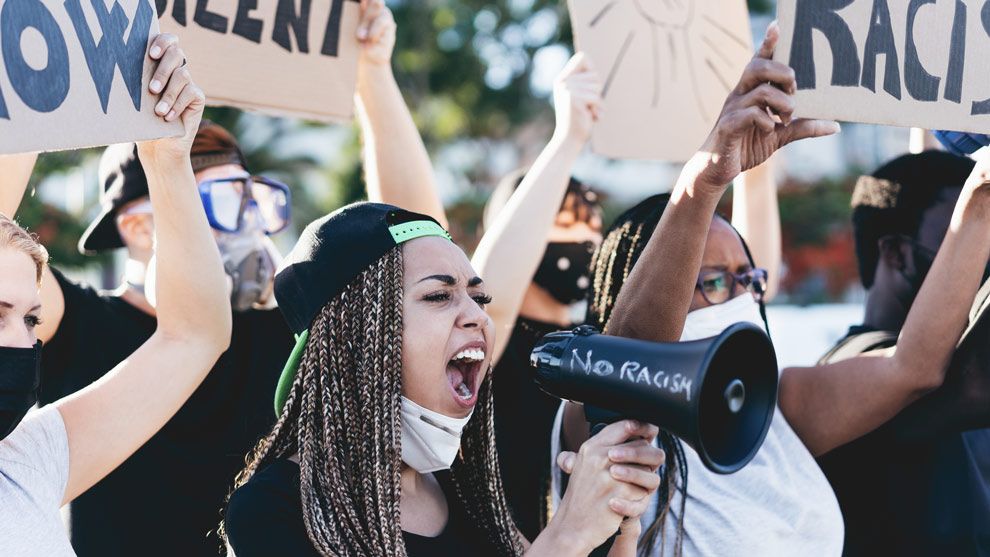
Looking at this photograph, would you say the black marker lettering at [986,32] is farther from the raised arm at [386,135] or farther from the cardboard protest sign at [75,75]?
the cardboard protest sign at [75,75]

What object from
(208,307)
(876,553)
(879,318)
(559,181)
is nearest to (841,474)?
(876,553)

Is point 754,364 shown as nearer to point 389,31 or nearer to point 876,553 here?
point 876,553

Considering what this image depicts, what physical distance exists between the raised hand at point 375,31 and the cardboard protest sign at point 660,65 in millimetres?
586

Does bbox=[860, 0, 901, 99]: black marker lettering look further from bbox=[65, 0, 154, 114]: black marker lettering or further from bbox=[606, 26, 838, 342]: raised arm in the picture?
bbox=[65, 0, 154, 114]: black marker lettering

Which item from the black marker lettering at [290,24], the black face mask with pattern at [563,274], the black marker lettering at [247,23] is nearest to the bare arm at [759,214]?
the black face mask with pattern at [563,274]

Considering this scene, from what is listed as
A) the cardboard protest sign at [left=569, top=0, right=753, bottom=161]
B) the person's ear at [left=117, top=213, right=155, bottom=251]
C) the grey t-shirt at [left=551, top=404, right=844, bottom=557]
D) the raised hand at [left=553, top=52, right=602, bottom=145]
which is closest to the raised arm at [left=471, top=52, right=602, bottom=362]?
the raised hand at [left=553, top=52, right=602, bottom=145]

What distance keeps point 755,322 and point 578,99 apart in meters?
0.96

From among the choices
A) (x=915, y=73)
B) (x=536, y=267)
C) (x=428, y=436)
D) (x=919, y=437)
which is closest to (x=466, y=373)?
(x=428, y=436)

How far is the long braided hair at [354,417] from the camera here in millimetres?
1920

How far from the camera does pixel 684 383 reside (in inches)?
62.5

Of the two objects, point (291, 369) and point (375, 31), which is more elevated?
point (375, 31)

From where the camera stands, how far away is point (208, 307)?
220 centimetres

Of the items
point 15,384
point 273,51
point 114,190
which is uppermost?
point 273,51

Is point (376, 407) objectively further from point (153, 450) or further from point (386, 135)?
point (386, 135)
